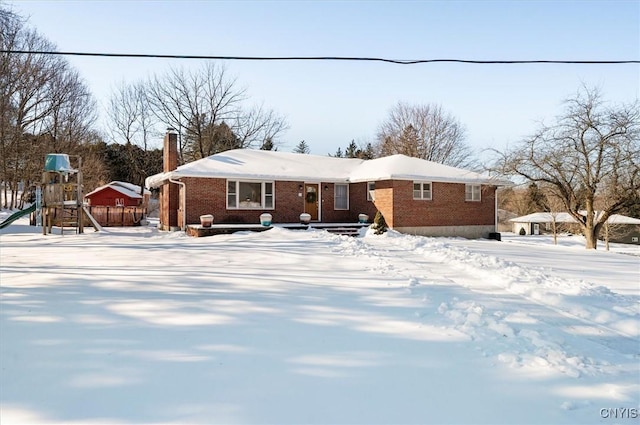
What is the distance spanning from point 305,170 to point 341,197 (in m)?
2.42

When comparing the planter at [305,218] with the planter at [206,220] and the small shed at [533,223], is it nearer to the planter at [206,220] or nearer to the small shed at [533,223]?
the planter at [206,220]

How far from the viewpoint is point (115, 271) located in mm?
7125

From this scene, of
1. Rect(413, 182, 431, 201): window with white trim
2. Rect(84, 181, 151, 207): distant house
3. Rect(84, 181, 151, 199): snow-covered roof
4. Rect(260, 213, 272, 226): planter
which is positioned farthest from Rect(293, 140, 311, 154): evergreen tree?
Rect(260, 213, 272, 226): planter

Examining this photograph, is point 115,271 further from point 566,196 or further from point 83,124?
point 83,124

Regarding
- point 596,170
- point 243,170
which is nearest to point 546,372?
point 243,170

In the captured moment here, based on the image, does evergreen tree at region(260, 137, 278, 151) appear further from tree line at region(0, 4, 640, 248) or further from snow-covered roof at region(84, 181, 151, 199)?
snow-covered roof at region(84, 181, 151, 199)

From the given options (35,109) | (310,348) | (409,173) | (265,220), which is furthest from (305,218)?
(35,109)

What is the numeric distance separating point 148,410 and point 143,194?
35363 millimetres

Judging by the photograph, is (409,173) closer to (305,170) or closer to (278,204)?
(305,170)

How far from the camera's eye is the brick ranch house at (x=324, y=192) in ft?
57.5

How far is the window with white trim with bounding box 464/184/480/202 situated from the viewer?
2052 centimetres

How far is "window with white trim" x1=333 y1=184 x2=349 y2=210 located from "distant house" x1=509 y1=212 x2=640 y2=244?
23708 millimetres

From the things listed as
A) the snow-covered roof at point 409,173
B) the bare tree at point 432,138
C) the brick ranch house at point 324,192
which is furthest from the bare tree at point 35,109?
the bare tree at point 432,138

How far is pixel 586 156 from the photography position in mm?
19859
